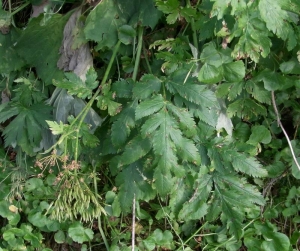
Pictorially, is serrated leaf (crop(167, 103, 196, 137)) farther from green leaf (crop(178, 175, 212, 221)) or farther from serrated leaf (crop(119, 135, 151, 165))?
green leaf (crop(178, 175, 212, 221))

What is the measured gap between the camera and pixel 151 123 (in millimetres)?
1462

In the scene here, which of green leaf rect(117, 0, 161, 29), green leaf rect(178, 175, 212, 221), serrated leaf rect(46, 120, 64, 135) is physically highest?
green leaf rect(117, 0, 161, 29)

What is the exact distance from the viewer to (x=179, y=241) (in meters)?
2.03

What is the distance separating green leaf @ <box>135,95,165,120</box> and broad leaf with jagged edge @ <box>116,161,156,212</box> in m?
0.27

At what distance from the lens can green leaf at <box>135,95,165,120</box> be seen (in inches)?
58.3

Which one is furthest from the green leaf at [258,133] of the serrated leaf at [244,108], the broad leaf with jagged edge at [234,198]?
the broad leaf with jagged edge at [234,198]

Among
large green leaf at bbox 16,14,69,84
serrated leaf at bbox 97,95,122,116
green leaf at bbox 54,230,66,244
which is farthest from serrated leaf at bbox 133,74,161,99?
green leaf at bbox 54,230,66,244

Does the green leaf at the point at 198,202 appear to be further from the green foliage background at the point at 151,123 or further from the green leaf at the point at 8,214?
the green leaf at the point at 8,214

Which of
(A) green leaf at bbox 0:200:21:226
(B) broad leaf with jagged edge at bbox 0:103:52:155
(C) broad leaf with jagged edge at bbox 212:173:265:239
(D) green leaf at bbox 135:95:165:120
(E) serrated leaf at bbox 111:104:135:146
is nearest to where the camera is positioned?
(D) green leaf at bbox 135:95:165:120

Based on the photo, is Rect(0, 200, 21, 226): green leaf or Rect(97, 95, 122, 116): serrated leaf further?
Rect(0, 200, 21, 226): green leaf

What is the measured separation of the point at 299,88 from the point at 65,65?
1016 millimetres

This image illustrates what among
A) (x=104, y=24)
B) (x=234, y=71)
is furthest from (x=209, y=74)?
(x=104, y=24)

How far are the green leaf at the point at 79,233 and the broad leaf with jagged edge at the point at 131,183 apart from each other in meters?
0.31

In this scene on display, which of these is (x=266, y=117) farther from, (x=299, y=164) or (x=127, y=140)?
(x=127, y=140)
